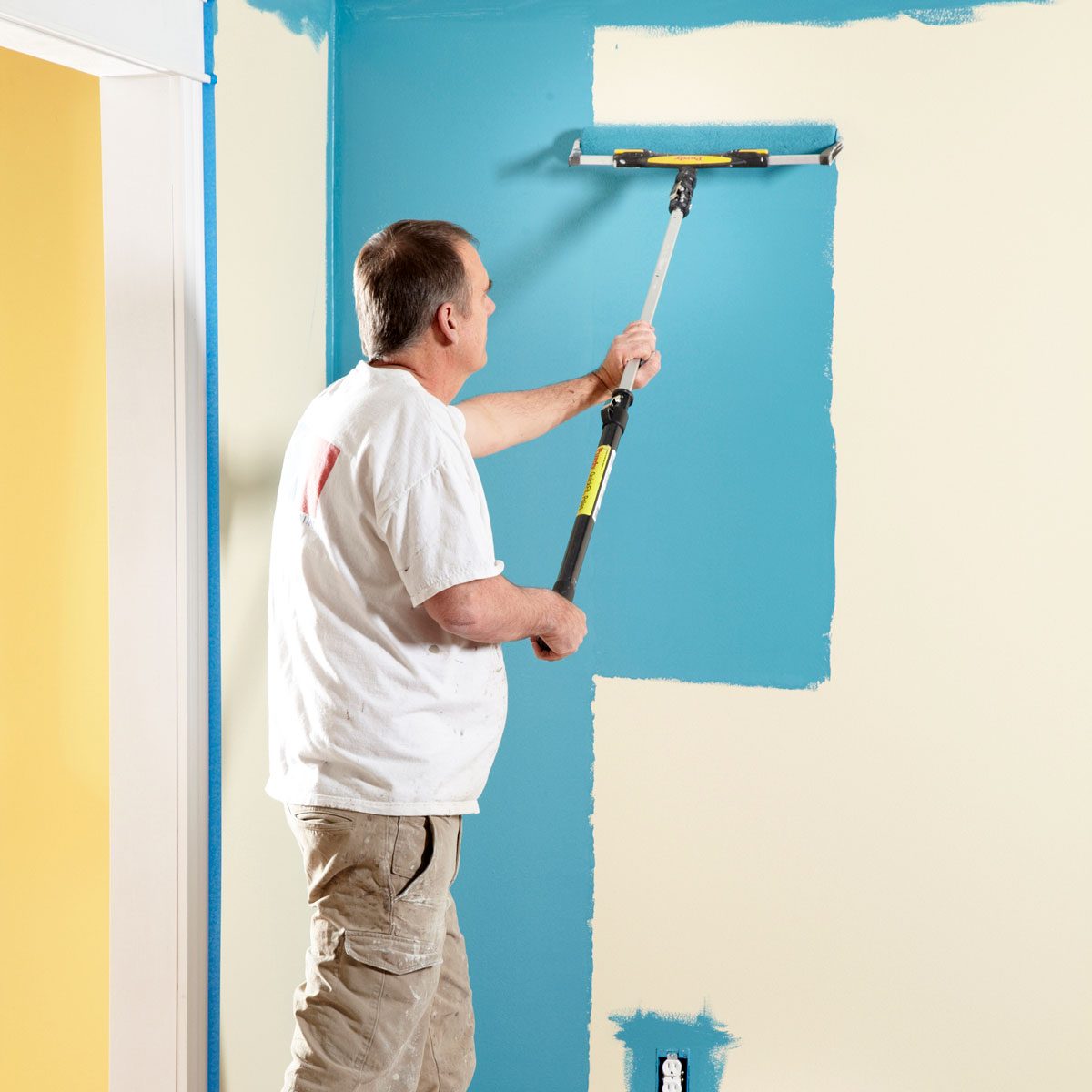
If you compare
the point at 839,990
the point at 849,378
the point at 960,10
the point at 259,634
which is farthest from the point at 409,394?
the point at 839,990

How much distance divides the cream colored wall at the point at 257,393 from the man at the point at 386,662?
0.32 meters

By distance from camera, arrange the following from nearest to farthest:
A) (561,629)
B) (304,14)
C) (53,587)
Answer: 1. (561,629)
2. (304,14)
3. (53,587)

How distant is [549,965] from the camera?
2037 millimetres

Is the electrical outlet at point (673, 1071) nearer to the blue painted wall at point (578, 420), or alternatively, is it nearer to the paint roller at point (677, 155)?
the blue painted wall at point (578, 420)

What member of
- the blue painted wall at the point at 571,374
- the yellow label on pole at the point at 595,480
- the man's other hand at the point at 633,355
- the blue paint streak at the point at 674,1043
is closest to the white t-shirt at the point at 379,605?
the yellow label on pole at the point at 595,480

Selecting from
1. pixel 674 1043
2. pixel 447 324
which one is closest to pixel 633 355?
pixel 447 324

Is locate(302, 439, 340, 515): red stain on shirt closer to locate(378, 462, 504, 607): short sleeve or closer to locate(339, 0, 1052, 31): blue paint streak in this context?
locate(378, 462, 504, 607): short sleeve

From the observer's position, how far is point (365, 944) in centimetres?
142

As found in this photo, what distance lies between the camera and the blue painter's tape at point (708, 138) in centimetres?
182

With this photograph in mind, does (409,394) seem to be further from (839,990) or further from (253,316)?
(839,990)

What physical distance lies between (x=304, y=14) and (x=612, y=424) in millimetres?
870

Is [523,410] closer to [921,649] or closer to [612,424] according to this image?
[612,424]

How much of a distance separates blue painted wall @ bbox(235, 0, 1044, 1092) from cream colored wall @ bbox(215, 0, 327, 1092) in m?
0.09

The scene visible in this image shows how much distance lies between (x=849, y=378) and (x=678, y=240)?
362mm
